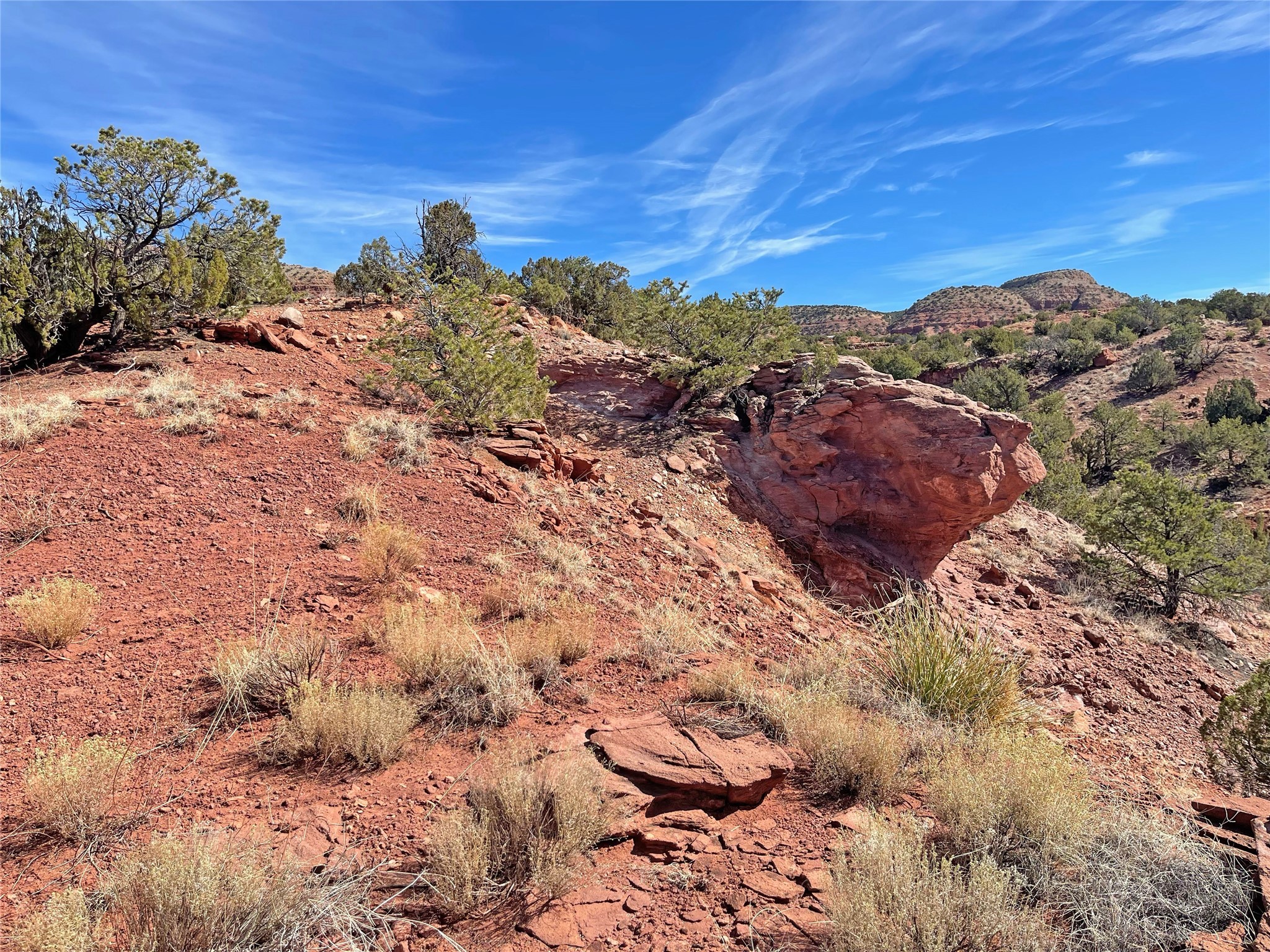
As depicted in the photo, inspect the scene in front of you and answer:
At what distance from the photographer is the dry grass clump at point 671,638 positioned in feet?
16.1

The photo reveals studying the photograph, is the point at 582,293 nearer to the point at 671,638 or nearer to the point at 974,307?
the point at 671,638

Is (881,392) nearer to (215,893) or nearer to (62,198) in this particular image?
(215,893)

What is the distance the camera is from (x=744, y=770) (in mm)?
3551

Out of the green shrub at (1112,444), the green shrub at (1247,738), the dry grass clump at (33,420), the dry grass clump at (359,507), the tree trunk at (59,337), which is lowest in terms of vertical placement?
the green shrub at (1247,738)

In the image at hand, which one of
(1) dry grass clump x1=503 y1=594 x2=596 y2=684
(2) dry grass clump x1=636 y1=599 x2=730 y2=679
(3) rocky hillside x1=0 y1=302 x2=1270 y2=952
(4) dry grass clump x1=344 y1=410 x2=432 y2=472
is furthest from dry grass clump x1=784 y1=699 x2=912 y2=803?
(4) dry grass clump x1=344 y1=410 x2=432 y2=472

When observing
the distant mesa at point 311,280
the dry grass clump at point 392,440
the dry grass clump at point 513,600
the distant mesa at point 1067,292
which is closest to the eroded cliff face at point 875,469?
the dry grass clump at point 392,440

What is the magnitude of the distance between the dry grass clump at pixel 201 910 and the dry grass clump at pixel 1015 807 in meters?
2.80

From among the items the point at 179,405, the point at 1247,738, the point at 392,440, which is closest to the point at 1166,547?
the point at 1247,738

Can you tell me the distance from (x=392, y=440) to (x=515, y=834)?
5934mm

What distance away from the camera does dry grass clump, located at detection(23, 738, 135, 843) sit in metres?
2.65

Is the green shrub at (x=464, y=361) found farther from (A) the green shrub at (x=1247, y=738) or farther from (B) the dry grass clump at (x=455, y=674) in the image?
(A) the green shrub at (x=1247, y=738)

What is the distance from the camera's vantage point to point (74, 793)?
267cm

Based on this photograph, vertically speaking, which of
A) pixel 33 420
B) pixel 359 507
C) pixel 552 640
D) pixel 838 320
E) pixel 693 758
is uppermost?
pixel 838 320

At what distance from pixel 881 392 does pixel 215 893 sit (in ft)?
33.2
